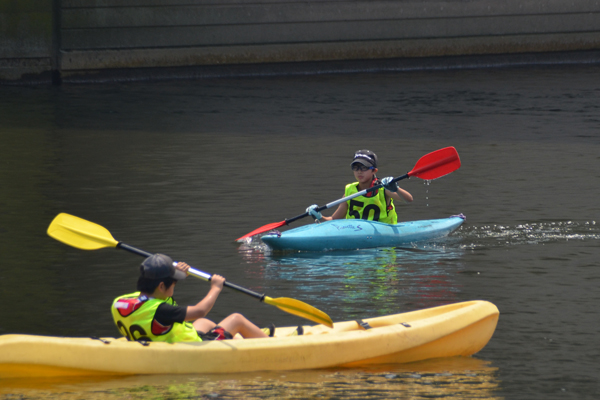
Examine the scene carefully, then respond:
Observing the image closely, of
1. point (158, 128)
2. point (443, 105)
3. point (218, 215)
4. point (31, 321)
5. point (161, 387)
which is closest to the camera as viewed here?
point (161, 387)

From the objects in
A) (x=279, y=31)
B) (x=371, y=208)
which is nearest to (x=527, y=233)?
(x=371, y=208)

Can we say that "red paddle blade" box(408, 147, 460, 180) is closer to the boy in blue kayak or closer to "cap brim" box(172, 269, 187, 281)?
the boy in blue kayak

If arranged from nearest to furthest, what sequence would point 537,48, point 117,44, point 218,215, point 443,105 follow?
point 218,215 < point 443,105 < point 117,44 < point 537,48

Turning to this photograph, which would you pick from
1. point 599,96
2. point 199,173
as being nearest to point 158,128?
point 199,173

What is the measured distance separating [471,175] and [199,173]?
3881 millimetres

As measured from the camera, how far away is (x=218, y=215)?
38.2ft

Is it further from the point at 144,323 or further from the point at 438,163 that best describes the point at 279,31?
the point at 144,323

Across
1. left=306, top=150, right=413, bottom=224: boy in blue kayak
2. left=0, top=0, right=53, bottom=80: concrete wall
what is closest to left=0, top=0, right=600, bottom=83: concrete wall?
left=0, top=0, right=53, bottom=80: concrete wall

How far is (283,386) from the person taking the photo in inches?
251

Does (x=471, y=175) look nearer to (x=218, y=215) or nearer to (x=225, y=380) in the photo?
(x=218, y=215)

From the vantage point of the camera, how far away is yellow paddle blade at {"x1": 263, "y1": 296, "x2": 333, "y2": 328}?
6.90 meters

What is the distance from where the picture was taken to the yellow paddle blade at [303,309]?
22.6ft

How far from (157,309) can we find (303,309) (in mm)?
1146

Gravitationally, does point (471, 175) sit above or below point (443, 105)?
below
